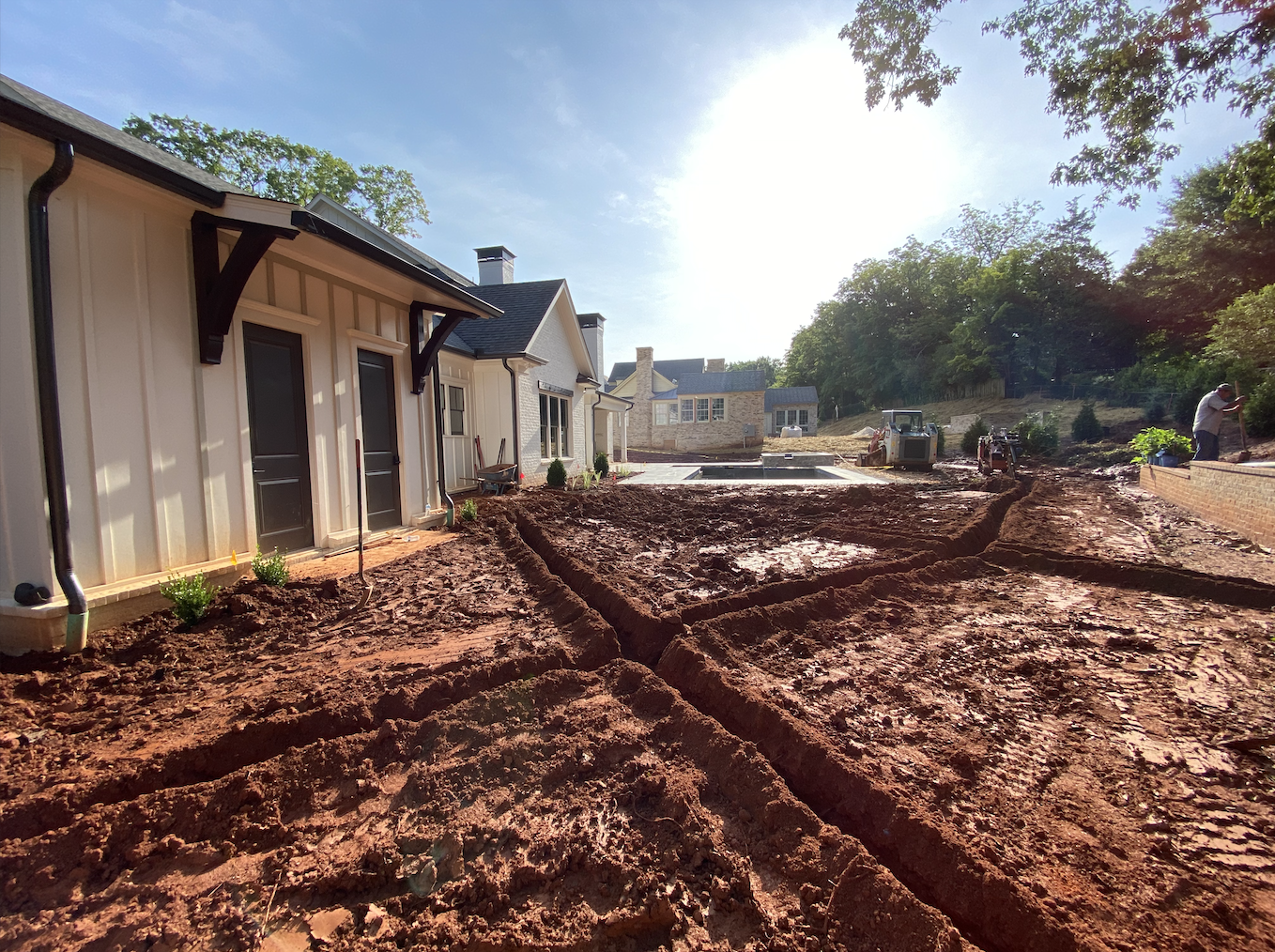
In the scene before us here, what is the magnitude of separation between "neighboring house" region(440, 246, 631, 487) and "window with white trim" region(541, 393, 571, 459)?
0.03 metres

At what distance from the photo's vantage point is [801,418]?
40.7 metres

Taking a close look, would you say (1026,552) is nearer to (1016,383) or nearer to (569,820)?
(569,820)

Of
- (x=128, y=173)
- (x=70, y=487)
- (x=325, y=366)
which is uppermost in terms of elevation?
(x=128, y=173)

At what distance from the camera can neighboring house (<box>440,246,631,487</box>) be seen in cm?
1167

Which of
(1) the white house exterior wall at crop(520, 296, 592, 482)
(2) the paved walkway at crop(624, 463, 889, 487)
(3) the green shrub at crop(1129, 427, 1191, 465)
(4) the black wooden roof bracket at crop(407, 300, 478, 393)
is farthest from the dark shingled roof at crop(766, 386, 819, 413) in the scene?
(4) the black wooden roof bracket at crop(407, 300, 478, 393)

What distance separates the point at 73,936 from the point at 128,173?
4.31 metres

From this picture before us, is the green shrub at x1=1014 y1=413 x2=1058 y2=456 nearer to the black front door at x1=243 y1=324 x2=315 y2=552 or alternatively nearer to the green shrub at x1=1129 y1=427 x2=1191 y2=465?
the green shrub at x1=1129 y1=427 x2=1191 y2=465

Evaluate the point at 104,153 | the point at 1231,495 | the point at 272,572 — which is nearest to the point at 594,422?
the point at 272,572

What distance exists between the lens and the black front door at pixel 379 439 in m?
6.64

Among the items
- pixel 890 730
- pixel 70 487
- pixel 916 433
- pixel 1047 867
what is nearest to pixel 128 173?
pixel 70 487

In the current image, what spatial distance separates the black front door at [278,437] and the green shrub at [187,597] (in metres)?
1.20

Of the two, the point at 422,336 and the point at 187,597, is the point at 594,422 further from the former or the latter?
the point at 187,597

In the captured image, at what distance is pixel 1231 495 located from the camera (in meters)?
7.32

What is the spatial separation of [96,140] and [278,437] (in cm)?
266
